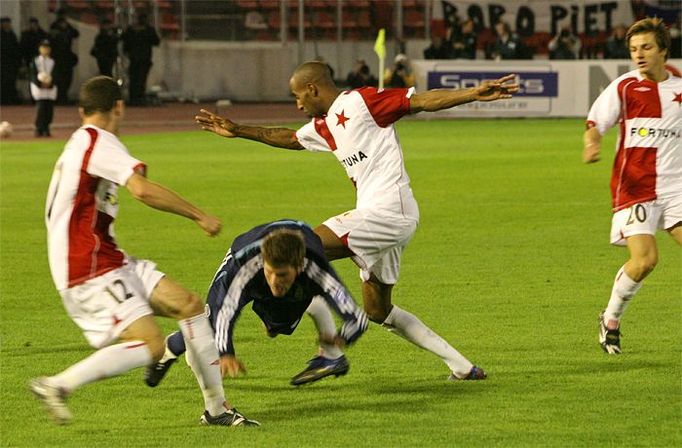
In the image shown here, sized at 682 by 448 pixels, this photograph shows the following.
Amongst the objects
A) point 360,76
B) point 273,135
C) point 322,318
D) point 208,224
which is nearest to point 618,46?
point 360,76

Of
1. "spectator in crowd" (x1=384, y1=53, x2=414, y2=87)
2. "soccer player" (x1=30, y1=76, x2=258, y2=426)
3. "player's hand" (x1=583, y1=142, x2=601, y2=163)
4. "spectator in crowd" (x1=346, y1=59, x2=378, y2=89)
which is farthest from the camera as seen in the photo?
"spectator in crowd" (x1=346, y1=59, x2=378, y2=89)

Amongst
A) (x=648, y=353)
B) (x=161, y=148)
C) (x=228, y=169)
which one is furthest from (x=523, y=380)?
(x=161, y=148)

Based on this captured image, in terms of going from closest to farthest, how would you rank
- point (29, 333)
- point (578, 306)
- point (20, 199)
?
1. point (29, 333)
2. point (578, 306)
3. point (20, 199)

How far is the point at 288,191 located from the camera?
19.7 m

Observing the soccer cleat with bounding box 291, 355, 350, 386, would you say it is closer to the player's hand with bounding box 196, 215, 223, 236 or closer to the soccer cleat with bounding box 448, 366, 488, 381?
the soccer cleat with bounding box 448, 366, 488, 381

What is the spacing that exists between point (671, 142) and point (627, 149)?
29 cm

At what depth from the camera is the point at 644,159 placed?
31.1 ft

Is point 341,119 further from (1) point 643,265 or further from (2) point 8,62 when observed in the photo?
(2) point 8,62

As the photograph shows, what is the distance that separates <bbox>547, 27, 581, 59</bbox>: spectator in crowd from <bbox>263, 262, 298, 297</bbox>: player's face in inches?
1089

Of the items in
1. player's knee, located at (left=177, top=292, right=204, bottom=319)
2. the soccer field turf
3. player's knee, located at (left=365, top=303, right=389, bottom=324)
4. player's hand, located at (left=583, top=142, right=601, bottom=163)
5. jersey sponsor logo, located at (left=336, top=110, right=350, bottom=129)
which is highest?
jersey sponsor logo, located at (left=336, top=110, right=350, bottom=129)

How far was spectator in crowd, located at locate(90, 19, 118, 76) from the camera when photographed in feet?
120

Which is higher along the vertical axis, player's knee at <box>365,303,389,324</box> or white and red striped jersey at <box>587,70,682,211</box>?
white and red striped jersey at <box>587,70,682,211</box>

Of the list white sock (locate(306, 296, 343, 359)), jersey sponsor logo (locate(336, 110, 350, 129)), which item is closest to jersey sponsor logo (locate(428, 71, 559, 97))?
jersey sponsor logo (locate(336, 110, 350, 129))

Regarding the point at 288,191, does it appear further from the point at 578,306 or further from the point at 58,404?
the point at 58,404
